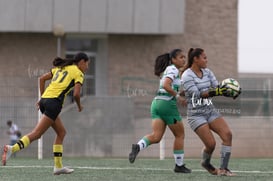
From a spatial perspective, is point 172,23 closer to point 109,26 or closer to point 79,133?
point 109,26

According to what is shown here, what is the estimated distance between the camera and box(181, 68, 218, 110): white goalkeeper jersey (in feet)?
41.0

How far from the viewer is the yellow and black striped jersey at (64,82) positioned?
12.7m

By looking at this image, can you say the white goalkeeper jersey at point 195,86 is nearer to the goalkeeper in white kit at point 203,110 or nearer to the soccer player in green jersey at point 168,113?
the goalkeeper in white kit at point 203,110

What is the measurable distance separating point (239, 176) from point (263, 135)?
11.5 meters

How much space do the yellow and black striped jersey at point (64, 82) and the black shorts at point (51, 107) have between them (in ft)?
0.21

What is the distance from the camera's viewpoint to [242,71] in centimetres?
3039

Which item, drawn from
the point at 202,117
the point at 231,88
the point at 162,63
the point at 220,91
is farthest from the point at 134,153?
the point at 231,88

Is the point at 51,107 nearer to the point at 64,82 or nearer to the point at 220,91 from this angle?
the point at 64,82

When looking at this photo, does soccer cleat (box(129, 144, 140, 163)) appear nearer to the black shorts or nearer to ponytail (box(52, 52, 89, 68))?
the black shorts

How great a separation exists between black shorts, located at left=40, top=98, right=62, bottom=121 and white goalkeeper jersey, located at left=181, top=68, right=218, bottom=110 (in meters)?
1.75

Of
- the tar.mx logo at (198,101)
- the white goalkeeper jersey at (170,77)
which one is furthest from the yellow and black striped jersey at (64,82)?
the tar.mx logo at (198,101)

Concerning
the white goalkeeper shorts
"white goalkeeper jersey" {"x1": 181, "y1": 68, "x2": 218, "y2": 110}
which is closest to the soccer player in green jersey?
"white goalkeeper jersey" {"x1": 181, "y1": 68, "x2": 218, "y2": 110}

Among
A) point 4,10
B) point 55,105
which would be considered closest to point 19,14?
point 4,10

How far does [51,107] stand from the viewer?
12.6 m
